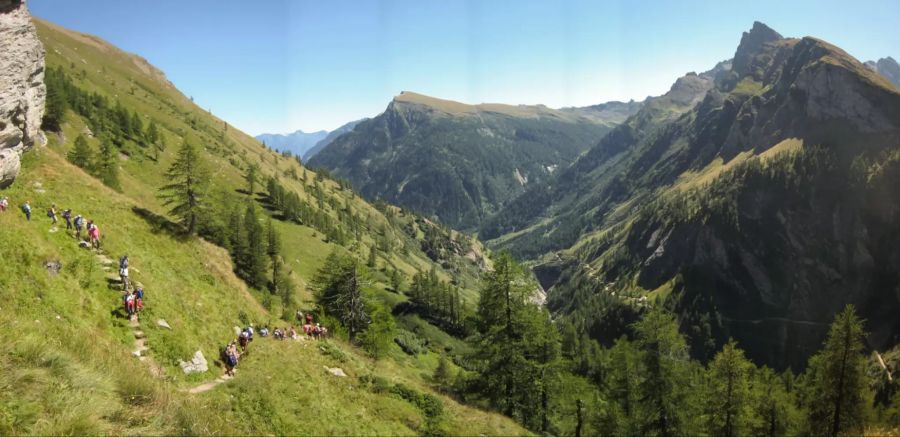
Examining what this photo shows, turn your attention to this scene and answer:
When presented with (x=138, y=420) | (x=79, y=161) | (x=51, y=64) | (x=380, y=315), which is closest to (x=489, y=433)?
(x=138, y=420)

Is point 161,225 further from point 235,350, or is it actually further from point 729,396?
point 729,396

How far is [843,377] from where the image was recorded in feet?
148

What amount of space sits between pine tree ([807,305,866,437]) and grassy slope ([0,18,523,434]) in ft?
124

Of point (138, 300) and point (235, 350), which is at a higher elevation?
point (138, 300)

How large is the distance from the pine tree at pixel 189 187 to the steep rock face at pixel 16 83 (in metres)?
17.7

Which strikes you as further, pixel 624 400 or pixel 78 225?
pixel 624 400

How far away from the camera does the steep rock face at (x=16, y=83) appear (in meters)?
23.1

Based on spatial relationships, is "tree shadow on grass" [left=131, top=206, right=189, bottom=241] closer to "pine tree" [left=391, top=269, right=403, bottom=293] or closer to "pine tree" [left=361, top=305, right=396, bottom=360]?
"pine tree" [left=361, top=305, right=396, bottom=360]

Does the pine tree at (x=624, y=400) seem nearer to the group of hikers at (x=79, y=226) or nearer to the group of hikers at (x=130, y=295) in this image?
the group of hikers at (x=130, y=295)

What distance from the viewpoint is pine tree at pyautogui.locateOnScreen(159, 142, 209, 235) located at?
146 feet

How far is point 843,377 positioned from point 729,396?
1140 cm

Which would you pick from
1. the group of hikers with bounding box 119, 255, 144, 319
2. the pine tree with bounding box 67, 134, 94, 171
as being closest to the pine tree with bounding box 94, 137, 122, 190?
the pine tree with bounding box 67, 134, 94, 171

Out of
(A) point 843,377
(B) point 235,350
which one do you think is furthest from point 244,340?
(A) point 843,377

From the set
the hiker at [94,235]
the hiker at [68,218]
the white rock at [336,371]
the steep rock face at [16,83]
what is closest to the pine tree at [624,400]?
the white rock at [336,371]
